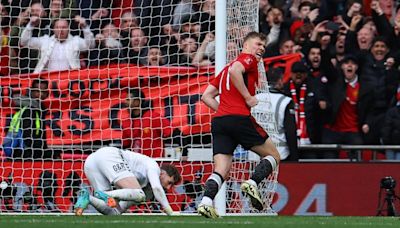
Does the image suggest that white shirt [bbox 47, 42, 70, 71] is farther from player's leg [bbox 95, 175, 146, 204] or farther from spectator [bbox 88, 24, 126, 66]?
player's leg [bbox 95, 175, 146, 204]

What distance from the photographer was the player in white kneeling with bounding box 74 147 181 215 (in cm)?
1225

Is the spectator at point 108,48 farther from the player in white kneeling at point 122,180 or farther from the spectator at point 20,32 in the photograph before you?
the player in white kneeling at point 122,180

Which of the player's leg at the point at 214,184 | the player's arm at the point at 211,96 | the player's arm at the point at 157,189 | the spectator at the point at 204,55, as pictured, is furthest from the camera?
the spectator at the point at 204,55

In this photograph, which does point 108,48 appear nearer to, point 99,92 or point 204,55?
point 99,92

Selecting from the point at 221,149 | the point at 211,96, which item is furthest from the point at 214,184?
the point at 211,96

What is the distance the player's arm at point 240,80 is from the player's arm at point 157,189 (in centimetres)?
141

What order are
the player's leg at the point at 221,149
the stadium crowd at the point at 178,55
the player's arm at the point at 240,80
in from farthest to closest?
the stadium crowd at the point at 178,55 < the player's leg at the point at 221,149 < the player's arm at the point at 240,80

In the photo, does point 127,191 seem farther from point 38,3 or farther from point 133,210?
point 38,3

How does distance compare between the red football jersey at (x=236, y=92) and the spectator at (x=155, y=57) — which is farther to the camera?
the spectator at (x=155, y=57)

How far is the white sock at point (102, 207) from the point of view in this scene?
1234cm

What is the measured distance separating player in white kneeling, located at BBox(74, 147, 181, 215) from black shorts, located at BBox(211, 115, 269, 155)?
2.97 ft

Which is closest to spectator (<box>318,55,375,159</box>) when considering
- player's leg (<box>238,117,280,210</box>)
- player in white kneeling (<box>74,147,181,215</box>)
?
player in white kneeling (<box>74,147,181,215</box>)

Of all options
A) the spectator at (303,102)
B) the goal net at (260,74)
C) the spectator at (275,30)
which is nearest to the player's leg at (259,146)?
the goal net at (260,74)

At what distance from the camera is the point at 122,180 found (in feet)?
41.5
